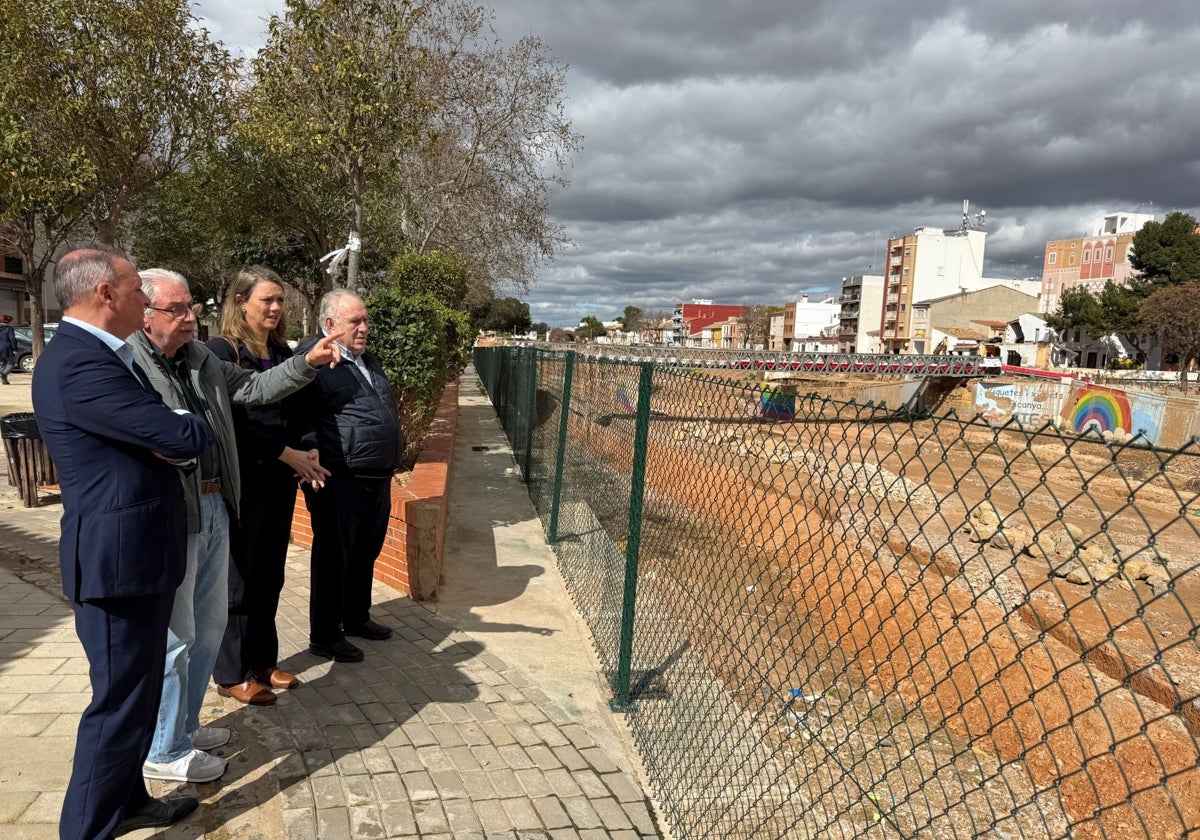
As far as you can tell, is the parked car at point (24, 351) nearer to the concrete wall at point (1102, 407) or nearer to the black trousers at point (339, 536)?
the black trousers at point (339, 536)

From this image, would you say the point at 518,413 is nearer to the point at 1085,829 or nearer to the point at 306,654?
the point at 306,654

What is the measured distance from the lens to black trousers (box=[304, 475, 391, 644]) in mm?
3814

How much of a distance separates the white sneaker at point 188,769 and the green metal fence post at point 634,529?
1.85m

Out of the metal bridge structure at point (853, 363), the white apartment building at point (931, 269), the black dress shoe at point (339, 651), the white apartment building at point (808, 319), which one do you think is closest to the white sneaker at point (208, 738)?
the black dress shoe at point (339, 651)

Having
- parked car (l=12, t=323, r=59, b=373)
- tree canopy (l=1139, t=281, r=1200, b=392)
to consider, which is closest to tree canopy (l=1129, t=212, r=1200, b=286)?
tree canopy (l=1139, t=281, r=1200, b=392)

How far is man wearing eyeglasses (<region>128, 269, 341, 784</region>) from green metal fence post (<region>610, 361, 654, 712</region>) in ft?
4.62

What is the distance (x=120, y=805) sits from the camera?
7.86 feet

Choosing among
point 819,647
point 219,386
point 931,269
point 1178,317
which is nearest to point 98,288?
point 219,386

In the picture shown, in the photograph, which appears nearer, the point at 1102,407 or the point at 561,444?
the point at 561,444

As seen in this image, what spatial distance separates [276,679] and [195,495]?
1.40 metres

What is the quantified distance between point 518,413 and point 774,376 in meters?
27.3

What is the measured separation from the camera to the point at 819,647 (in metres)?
6.06

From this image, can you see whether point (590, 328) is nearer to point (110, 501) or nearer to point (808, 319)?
point (808, 319)

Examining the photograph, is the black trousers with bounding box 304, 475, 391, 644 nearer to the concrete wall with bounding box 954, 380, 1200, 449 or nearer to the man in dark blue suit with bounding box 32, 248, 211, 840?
the man in dark blue suit with bounding box 32, 248, 211, 840
